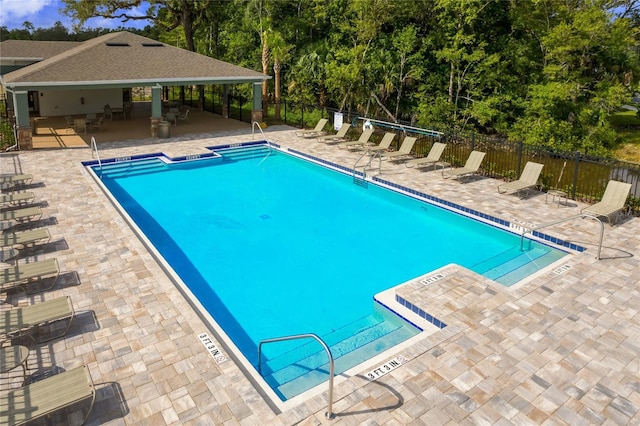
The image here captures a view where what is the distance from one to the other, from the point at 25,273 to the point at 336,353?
16.6ft

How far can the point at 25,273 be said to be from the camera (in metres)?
7.63

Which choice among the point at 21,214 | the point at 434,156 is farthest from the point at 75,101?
the point at 434,156

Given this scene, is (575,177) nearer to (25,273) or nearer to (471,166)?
(471,166)

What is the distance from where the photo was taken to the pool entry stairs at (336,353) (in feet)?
20.7

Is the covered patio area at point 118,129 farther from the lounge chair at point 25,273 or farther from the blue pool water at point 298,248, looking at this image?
the lounge chair at point 25,273

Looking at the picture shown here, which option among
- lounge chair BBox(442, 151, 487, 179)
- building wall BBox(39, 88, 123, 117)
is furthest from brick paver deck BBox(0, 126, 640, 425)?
building wall BBox(39, 88, 123, 117)

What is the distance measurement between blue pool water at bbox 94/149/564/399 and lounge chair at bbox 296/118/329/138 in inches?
A: 161

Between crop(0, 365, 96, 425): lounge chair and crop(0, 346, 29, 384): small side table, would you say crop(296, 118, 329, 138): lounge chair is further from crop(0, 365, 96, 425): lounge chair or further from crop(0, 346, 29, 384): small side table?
crop(0, 365, 96, 425): lounge chair

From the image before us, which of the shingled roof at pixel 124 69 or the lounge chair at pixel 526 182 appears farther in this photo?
the shingled roof at pixel 124 69

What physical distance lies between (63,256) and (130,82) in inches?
462

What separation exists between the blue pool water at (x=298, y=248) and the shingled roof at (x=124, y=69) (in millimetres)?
4236

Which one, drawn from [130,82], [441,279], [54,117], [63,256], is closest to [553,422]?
[441,279]

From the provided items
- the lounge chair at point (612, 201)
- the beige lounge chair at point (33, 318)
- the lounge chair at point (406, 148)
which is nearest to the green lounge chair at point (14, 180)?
the beige lounge chair at point (33, 318)

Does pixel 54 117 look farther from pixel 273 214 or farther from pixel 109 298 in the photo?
pixel 109 298
